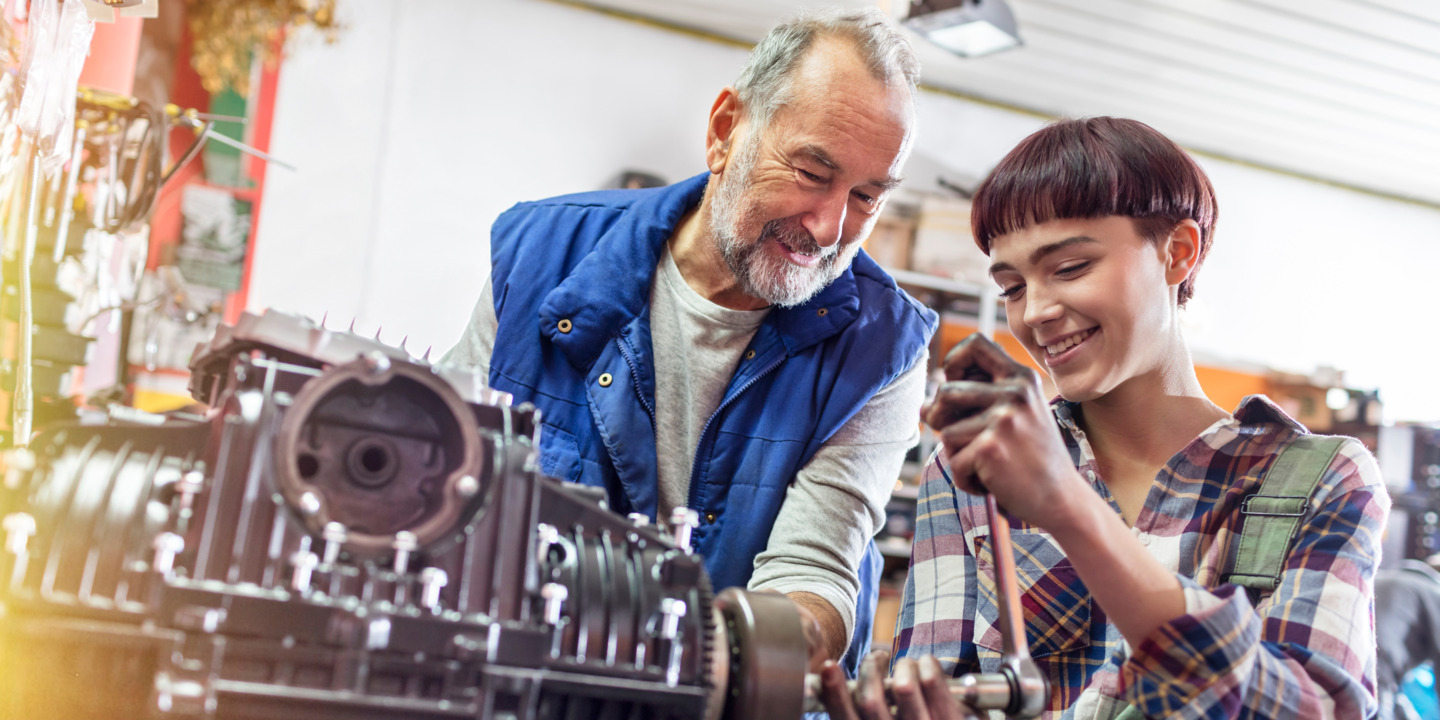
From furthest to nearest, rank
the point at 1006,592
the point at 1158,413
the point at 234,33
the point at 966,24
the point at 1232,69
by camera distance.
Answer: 1. the point at 1232,69
2. the point at 966,24
3. the point at 234,33
4. the point at 1158,413
5. the point at 1006,592

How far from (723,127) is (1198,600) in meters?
1.17

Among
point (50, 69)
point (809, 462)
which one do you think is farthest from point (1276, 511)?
point (50, 69)

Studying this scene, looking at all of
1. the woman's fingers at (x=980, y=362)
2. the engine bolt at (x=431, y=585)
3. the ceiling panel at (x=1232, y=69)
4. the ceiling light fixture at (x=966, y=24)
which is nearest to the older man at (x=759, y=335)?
the woman's fingers at (x=980, y=362)

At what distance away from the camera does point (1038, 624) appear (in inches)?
43.9

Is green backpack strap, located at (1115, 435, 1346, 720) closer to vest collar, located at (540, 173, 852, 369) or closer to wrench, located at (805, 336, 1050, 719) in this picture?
wrench, located at (805, 336, 1050, 719)

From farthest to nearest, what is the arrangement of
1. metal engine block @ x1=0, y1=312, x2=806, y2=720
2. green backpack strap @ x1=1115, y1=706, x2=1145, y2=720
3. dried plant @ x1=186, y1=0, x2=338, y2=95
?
dried plant @ x1=186, y1=0, x2=338, y2=95 → green backpack strap @ x1=1115, y1=706, x2=1145, y2=720 → metal engine block @ x1=0, y1=312, x2=806, y2=720

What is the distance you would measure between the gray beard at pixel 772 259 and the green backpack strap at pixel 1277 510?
680 mm

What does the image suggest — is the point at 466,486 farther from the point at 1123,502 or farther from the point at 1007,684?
the point at 1123,502

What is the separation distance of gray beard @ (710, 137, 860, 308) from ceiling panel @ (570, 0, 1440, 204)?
3.41 m

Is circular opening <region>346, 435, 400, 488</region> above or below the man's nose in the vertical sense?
below

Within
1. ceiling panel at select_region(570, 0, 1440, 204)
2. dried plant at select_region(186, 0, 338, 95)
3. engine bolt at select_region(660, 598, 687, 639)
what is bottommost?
engine bolt at select_region(660, 598, 687, 639)

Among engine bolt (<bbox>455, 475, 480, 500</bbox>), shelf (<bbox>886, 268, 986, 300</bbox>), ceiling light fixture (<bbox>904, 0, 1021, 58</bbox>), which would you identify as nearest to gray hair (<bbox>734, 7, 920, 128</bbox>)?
engine bolt (<bbox>455, 475, 480, 500</bbox>)

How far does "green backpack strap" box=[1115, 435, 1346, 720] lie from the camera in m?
0.98

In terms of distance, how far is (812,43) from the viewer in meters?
1.56
